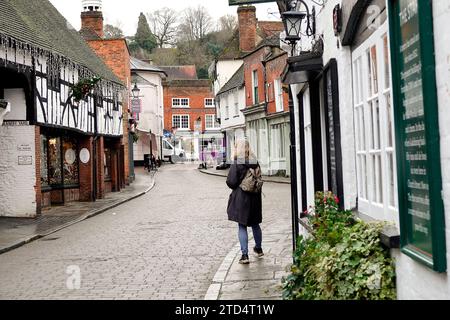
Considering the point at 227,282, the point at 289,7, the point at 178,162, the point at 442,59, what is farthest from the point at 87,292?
the point at 178,162

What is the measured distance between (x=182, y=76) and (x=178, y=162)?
20124 millimetres

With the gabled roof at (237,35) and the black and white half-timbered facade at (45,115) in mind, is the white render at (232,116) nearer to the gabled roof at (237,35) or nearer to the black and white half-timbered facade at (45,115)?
the gabled roof at (237,35)

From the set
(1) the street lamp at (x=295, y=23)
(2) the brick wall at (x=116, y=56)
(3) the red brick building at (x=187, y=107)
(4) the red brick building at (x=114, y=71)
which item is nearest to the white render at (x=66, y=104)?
(4) the red brick building at (x=114, y=71)

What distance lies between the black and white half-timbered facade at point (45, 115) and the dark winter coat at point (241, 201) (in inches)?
331

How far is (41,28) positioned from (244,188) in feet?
46.8

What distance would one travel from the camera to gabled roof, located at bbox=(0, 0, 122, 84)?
16938 mm

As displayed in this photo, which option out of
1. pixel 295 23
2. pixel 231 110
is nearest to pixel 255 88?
pixel 231 110

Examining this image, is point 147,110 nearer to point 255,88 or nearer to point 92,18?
point 255,88

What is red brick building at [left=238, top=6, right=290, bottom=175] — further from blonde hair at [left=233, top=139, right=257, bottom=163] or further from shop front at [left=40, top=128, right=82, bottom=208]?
blonde hair at [left=233, top=139, right=257, bottom=163]

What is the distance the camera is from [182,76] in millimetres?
83875

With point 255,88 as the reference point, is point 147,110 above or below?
above

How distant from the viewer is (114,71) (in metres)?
35.2

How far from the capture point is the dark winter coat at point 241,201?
8.98 m
